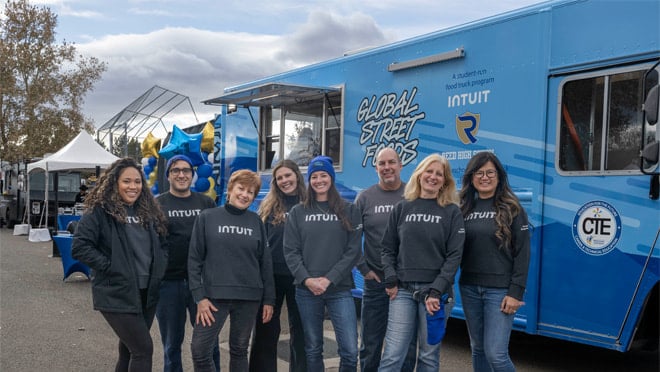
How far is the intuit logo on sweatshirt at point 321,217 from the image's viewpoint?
4.17 m

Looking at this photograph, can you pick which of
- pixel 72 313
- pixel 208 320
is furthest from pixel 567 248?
pixel 72 313

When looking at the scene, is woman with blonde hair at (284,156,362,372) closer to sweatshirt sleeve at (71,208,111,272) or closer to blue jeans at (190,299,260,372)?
blue jeans at (190,299,260,372)

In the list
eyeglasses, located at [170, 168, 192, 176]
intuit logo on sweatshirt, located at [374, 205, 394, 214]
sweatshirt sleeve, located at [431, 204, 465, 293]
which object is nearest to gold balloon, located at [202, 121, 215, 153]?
eyeglasses, located at [170, 168, 192, 176]

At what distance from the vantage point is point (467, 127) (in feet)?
18.4

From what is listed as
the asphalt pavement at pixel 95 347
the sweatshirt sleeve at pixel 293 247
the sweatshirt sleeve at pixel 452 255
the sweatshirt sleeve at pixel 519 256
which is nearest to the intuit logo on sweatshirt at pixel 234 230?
the sweatshirt sleeve at pixel 293 247

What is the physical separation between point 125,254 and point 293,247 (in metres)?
1.04

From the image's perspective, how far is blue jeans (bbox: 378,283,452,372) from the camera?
3.85m

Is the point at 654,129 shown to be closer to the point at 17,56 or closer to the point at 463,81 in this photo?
the point at 463,81

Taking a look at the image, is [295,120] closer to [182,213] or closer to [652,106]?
[182,213]

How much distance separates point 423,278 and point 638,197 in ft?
5.86

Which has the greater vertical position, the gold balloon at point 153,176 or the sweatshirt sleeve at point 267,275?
the gold balloon at point 153,176

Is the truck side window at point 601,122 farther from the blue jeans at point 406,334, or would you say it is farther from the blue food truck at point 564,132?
the blue jeans at point 406,334

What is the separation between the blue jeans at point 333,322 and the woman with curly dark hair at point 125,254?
95 cm

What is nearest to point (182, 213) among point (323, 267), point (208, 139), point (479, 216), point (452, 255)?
point (323, 267)
